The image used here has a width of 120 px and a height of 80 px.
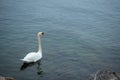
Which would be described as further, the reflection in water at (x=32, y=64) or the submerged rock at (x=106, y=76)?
the reflection in water at (x=32, y=64)

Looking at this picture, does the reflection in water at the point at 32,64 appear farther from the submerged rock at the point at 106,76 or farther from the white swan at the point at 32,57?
the submerged rock at the point at 106,76

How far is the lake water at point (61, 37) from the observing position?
55.2 ft

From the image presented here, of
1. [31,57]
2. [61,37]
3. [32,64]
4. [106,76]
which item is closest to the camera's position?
[106,76]

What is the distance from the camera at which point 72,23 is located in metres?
25.6

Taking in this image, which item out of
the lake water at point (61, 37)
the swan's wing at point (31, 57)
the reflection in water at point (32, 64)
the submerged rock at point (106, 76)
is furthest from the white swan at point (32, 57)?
the submerged rock at point (106, 76)

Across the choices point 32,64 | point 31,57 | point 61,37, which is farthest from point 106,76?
point 61,37

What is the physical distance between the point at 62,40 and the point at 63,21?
4.80m

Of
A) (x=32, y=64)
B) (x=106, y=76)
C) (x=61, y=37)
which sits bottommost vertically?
(x=106, y=76)

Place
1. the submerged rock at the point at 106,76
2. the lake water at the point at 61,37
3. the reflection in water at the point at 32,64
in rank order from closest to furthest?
the submerged rock at the point at 106,76 < the reflection in water at the point at 32,64 < the lake water at the point at 61,37

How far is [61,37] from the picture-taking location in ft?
71.6

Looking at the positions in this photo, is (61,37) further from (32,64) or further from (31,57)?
(31,57)

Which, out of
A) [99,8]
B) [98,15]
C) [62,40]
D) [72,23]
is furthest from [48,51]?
[99,8]

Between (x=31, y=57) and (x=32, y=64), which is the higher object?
(x=31, y=57)

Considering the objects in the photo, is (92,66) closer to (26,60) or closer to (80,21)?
(26,60)
